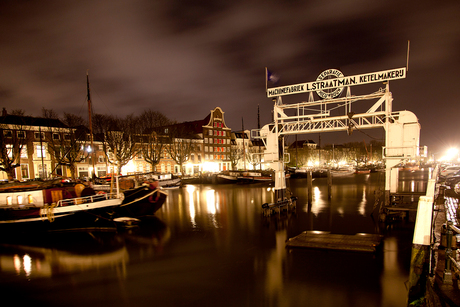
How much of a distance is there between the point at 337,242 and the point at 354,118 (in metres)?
9.01

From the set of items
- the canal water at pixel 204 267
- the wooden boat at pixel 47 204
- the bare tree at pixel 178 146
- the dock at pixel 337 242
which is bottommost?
the canal water at pixel 204 267

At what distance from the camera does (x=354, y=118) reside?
54.8 ft

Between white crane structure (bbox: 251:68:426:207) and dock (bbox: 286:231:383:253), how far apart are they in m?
5.50

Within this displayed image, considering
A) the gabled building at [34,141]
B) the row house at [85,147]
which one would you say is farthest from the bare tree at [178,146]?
the gabled building at [34,141]

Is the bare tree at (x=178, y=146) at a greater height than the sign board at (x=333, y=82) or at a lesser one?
lesser

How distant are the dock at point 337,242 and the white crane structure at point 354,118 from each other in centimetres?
550

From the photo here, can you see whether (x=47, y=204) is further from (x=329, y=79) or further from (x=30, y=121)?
(x=30, y=121)

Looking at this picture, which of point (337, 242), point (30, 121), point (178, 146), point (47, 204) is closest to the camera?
point (337, 242)

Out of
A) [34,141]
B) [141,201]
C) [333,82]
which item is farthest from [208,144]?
[333,82]

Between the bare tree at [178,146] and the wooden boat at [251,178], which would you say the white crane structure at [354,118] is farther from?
the bare tree at [178,146]

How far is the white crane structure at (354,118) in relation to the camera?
15.0 m

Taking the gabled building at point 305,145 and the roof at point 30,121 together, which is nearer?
the roof at point 30,121

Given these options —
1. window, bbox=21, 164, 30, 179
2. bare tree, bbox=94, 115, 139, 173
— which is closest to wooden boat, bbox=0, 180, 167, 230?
bare tree, bbox=94, 115, 139, 173

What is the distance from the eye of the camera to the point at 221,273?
31.6 feet
